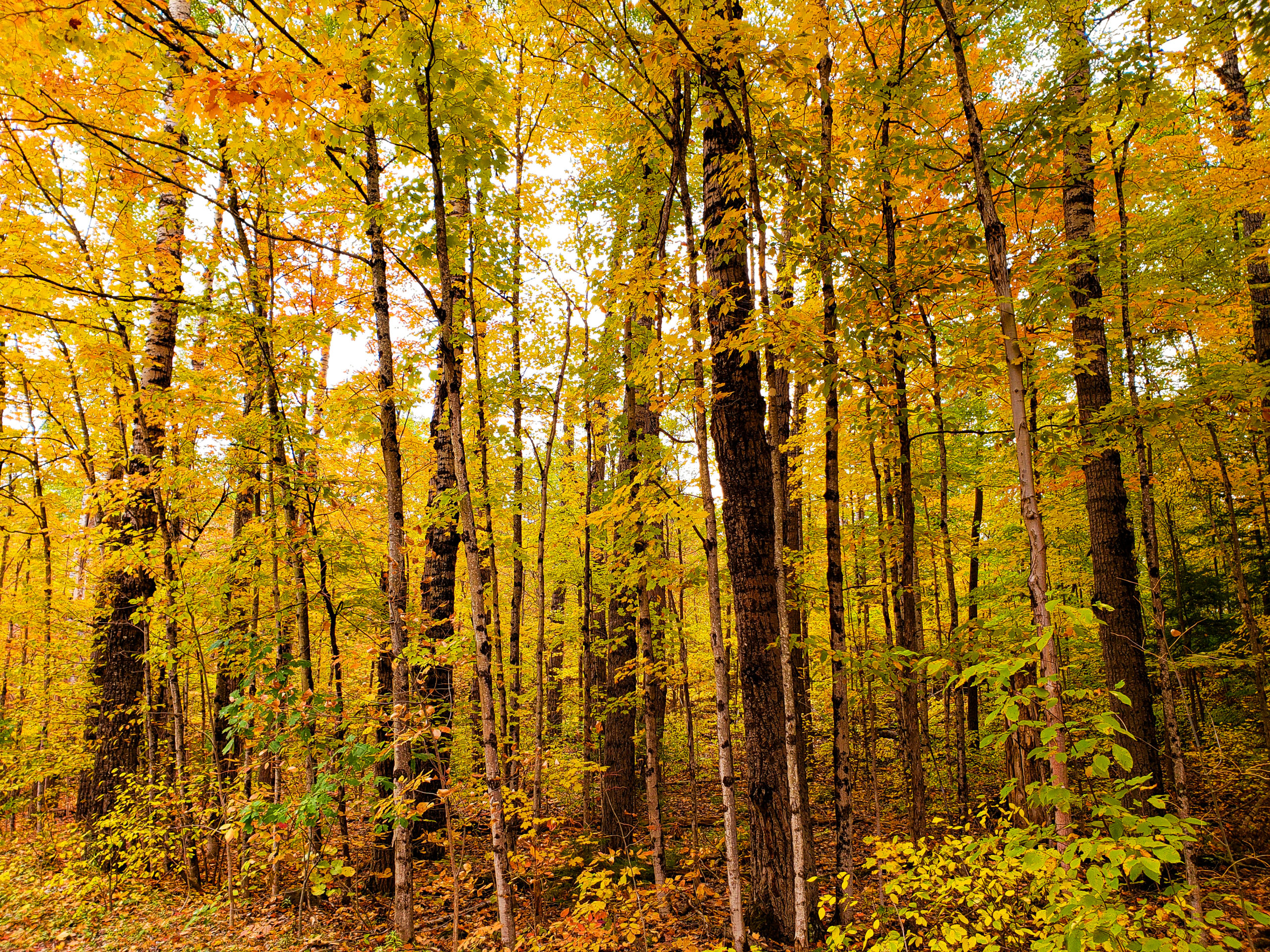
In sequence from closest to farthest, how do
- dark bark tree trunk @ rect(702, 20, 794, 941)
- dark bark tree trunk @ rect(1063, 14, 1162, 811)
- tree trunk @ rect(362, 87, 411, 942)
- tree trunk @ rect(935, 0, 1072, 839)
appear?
tree trunk @ rect(935, 0, 1072, 839), tree trunk @ rect(362, 87, 411, 942), dark bark tree trunk @ rect(702, 20, 794, 941), dark bark tree trunk @ rect(1063, 14, 1162, 811)

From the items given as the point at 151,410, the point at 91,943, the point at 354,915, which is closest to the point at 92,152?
the point at 151,410

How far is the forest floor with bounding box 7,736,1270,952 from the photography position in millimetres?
5570

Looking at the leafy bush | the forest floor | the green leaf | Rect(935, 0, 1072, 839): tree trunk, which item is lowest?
the forest floor

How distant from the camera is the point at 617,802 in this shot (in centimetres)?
835

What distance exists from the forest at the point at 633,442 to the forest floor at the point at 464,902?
0.09 metres

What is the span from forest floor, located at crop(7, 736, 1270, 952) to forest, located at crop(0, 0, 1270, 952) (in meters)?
0.09

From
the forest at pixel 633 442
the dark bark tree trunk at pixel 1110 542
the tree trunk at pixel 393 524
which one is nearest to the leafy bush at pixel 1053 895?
the forest at pixel 633 442

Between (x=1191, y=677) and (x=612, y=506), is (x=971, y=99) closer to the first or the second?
(x=612, y=506)

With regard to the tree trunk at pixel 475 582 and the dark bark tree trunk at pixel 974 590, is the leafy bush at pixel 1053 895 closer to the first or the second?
the tree trunk at pixel 475 582

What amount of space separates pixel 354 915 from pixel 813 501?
1358cm

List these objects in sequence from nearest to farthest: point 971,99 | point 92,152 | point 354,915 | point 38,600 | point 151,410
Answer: point 971,99 → point 92,152 → point 354,915 → point 151,410 → point 38,600

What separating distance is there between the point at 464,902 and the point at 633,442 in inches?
258

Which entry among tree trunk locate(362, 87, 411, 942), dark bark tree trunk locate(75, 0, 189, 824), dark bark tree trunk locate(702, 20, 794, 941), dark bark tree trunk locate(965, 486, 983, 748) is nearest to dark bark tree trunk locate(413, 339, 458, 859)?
tree trunk locate(362, 87, 411, 942)

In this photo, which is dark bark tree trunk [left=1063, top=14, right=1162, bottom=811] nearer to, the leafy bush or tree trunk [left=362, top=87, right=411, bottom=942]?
the leafy bush
